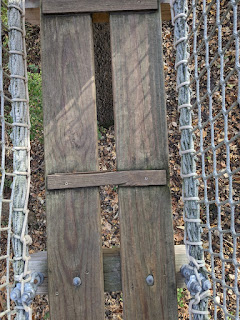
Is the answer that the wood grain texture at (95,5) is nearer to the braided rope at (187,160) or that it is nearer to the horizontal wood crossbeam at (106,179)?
the braided rope at (187,160)

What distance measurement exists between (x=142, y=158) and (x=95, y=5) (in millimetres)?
717

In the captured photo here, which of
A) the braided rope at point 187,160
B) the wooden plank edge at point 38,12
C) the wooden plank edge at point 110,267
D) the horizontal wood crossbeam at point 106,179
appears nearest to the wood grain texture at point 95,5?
the wooden plank edge at point 38,12

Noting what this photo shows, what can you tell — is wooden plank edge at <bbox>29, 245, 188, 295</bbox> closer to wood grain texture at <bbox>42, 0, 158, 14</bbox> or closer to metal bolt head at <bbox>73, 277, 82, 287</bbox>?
metal bolt head at <bbox>73, 277, 82, 287</bbox>

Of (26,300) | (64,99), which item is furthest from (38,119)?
(26,300)

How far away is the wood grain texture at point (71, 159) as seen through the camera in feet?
4.08

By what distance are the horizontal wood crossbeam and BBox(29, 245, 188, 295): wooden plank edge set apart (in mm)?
310

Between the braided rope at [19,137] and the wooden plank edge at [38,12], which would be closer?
the braided rope at [19,137]

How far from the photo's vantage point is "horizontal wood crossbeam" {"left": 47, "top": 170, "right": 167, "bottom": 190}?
1263 mm

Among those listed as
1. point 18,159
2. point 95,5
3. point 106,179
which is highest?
point 95,5

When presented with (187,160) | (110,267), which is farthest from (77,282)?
(187,160)

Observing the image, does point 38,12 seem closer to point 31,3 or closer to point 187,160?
point 31,3

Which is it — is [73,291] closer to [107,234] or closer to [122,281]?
[122,281]

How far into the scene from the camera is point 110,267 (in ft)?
4.22

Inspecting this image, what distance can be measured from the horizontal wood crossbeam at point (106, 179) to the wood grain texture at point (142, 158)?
0.03m
